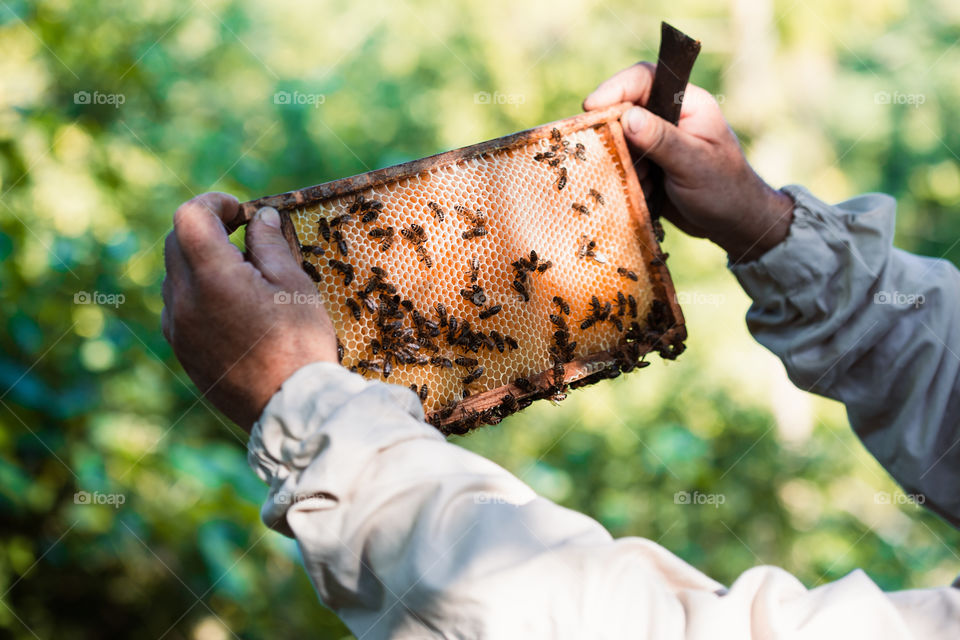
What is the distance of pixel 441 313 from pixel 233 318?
519 millimetres

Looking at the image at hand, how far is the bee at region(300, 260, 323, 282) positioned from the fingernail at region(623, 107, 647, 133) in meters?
0.94

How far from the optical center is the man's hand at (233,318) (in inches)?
48.5

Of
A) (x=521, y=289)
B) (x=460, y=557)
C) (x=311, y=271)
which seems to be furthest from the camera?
(x=521, y=289)

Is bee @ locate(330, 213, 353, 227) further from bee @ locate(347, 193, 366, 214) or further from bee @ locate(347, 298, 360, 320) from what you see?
bee @ locate(347, 298, 360, 320)

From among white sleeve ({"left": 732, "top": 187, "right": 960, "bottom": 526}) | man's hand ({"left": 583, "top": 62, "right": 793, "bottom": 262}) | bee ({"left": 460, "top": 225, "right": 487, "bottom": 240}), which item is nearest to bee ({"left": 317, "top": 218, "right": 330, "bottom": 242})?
bee ({"left": 460, "top": 225, "right": 487, "bottom": 240})

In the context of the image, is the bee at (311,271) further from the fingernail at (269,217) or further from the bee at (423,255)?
the bee at (423,255)

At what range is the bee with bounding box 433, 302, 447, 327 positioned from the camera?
1.66 metres

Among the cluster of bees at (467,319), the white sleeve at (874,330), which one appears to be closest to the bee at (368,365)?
the cluster of bees at (467,319)

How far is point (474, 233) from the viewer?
5.67 feet

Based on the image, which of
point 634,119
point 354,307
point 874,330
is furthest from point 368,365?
point 874,330

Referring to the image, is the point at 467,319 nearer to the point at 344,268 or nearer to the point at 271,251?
the point at 344,268

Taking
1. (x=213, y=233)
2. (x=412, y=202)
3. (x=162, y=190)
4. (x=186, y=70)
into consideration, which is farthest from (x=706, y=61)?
(x=213, y=233)

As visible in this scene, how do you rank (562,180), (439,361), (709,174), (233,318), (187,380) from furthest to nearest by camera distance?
(187,380), (709,174), (562,180), (439,361), (233,318)

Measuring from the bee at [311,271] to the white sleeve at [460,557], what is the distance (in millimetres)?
387
